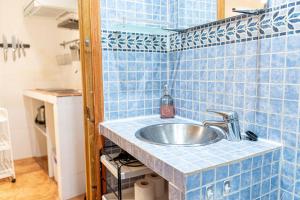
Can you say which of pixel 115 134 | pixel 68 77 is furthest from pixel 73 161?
pixel 68 77

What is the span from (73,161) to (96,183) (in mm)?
594

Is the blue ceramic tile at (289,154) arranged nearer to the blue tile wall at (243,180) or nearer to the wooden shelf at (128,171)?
the blue tile wall at (243,180)

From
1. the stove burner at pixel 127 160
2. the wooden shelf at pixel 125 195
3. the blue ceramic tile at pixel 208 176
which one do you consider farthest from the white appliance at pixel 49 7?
the blue ceramic tile at pixel 208 176

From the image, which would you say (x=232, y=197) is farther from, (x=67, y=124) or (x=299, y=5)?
(x=67, y=124)

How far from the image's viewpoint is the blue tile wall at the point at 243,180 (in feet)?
2.45

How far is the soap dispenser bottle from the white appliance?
1441 mm

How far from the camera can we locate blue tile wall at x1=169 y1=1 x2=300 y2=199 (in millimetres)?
906

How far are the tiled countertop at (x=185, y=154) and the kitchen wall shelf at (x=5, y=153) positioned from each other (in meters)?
1.58

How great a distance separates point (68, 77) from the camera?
9.67ft

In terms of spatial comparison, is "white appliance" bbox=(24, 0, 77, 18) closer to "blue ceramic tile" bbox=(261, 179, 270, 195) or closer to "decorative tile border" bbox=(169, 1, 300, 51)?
"decorative tile border" bbox=(169, 1, 300, 51)

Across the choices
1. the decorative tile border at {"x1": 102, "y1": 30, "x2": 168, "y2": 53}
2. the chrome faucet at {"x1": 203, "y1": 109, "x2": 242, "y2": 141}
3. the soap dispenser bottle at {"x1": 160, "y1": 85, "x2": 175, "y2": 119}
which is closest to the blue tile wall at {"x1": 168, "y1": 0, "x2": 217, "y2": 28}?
the decorative tile border at {"x1": 102, "y1": 30, "x2": 168, "y2": 53}

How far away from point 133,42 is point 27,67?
1.84 metres

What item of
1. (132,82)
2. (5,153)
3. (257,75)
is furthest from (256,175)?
(5,153)

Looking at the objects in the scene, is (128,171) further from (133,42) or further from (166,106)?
(133,42)
